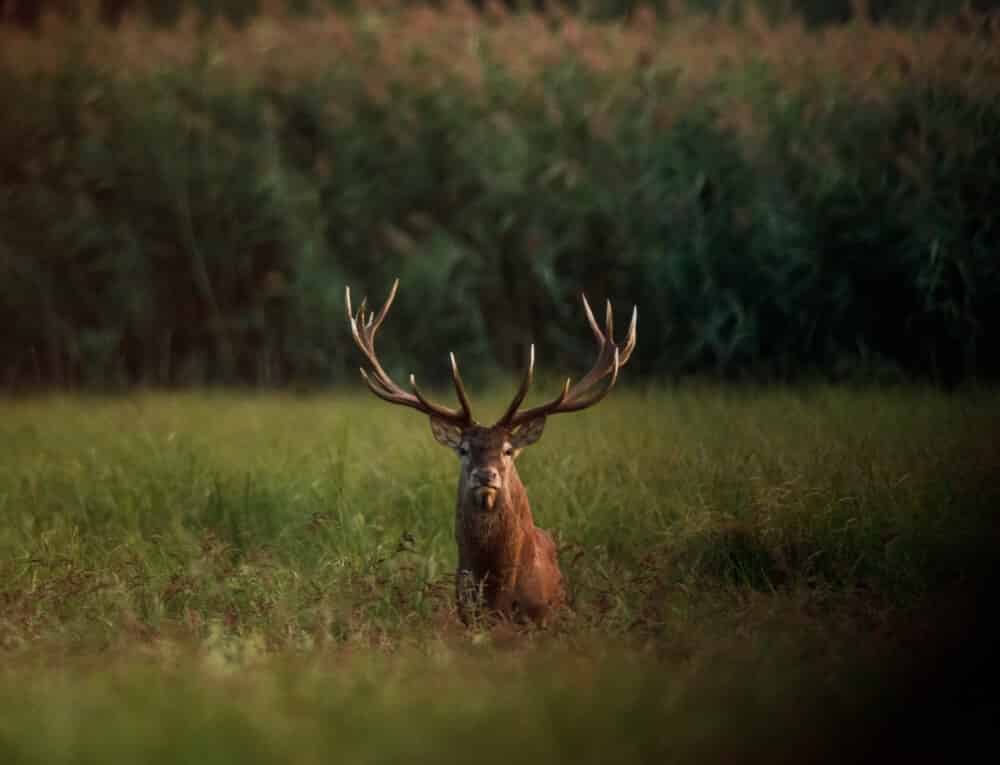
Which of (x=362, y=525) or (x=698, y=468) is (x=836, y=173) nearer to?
(x=698, y=468)

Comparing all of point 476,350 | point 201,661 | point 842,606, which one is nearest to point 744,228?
point 476,350

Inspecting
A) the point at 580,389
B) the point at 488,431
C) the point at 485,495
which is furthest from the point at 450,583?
the point at 580,389

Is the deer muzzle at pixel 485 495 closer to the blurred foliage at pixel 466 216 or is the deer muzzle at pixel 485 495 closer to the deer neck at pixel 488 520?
the deer neck at pixel 488 520

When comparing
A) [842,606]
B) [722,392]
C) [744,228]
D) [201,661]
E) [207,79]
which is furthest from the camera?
[207,79]

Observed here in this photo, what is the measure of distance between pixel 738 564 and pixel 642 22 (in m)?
7.30

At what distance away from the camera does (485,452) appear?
284 inches

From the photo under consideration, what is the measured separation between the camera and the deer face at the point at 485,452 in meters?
7.14

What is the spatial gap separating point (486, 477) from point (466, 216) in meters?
6.37

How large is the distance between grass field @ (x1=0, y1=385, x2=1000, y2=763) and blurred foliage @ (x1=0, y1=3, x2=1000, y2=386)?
3.08 ft

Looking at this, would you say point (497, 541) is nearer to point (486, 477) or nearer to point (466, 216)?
point (486, 477)

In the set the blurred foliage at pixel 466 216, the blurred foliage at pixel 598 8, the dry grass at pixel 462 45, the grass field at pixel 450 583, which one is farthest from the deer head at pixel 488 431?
the dry grass at pixel 462 45

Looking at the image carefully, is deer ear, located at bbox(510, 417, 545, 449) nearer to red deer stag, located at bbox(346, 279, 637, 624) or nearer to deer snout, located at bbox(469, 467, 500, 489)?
red deer stag, located at bbox(346, 279, 637, 624)

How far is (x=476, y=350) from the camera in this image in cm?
1289

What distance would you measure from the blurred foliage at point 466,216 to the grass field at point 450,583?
940mm
